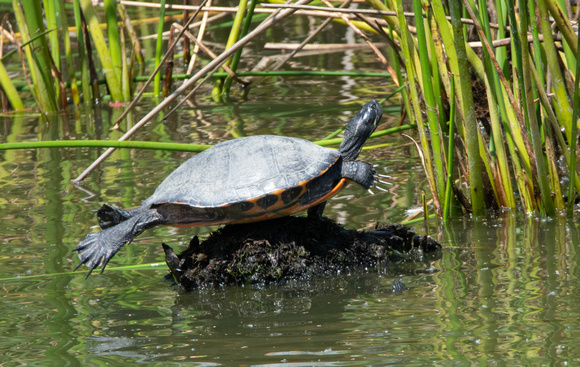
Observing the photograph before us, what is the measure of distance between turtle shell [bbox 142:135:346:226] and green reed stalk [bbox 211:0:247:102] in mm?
2491

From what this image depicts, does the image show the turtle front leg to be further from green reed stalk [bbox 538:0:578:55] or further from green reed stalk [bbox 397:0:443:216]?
green reed stalk [bbox 538:0:578:55]

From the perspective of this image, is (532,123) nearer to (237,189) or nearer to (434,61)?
(434,61)

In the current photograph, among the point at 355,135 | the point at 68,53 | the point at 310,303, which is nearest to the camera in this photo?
the point at 310,303

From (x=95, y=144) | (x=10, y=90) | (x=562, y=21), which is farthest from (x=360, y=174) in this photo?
(x=10, y=90)

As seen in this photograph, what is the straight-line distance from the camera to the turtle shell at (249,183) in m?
2.85

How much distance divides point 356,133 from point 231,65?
3.12 metres

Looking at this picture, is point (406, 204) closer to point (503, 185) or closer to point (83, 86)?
point (503, 185)

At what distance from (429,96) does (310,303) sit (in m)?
1.27

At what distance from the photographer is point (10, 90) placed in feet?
21.0

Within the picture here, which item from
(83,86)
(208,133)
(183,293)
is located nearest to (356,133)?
(183,293)

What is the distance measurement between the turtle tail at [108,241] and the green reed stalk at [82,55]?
3.44 meters

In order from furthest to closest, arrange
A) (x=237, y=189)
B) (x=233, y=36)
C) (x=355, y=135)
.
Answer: (x=233, y=36) → (x=355, y=135) → (x=237, y=189)

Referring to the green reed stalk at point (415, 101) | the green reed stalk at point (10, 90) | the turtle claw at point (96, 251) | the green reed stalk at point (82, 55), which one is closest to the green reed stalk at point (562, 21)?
the green reed stalk at point (415, 101)

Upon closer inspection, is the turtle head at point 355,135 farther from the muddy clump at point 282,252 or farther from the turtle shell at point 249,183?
the muddy clump at point 282,252
